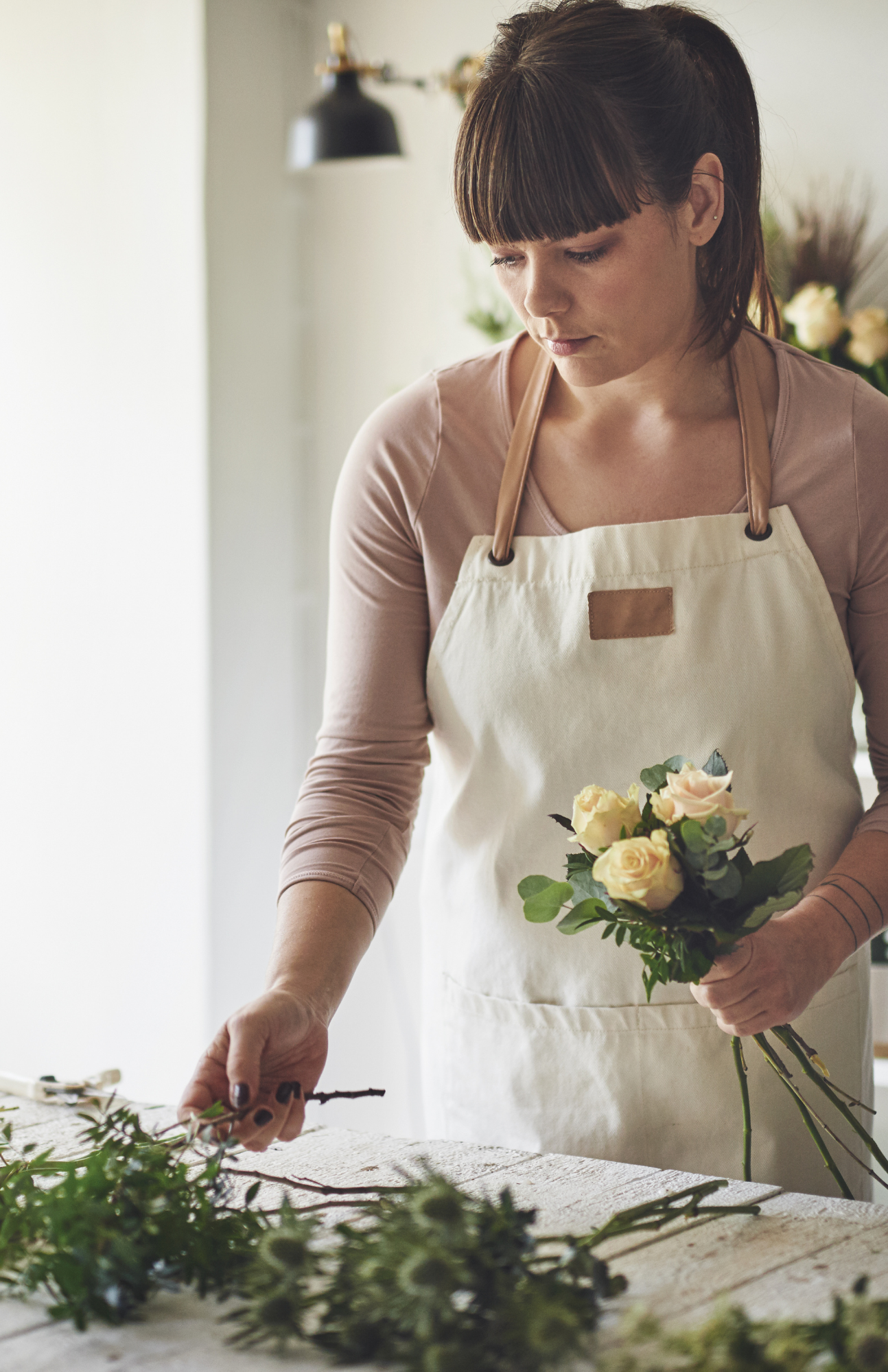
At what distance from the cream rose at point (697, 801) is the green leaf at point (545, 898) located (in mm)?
111

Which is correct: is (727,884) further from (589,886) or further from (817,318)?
(817,318)

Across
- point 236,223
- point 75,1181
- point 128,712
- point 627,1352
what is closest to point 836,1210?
point 627,1352

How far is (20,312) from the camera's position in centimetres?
305

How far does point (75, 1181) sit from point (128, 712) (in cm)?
225

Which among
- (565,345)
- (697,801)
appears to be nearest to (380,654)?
(565,345)

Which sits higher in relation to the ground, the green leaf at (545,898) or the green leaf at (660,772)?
the green leaf at (660,772)

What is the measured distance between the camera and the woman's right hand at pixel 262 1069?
3.42 feet

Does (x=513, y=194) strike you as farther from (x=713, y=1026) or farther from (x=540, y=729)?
(x=713, y=1026)

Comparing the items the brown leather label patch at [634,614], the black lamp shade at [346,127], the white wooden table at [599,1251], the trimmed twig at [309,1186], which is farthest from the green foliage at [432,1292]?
the black lamp shade at [346,127]

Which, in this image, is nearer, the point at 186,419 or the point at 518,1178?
the point at 518,1178

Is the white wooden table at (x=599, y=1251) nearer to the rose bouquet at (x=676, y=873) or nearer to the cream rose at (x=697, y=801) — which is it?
the rose bouquet at (x=676, y=873)

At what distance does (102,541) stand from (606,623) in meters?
2.00

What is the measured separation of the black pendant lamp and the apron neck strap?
4.27 ft

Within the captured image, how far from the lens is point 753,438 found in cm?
134
